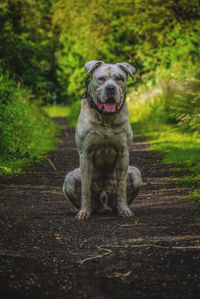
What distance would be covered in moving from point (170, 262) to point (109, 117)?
7.14 feet

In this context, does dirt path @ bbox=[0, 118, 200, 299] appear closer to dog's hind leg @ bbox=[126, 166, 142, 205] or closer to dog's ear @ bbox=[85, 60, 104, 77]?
dog's hind leg @ bbox=[126, 166, 142, 205]

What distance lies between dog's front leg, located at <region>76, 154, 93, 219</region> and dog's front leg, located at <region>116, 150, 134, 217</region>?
0.32 metres

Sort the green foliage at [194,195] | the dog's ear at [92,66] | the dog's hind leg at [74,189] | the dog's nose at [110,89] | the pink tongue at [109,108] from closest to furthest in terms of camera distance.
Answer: the dog's nose at [110,89], the pink tongue at [109,108], the dog's ear at [92,66], the dog's hind leg at [74,189], the green foliage at [194,195]

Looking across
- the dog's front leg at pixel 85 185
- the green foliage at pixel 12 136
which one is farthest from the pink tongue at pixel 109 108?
the green foliage at pixel 12 136

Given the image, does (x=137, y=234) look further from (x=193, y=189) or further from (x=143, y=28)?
(x=143, y=28)

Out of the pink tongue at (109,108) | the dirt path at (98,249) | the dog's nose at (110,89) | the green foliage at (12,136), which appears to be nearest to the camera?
the dirt path at (98,249)

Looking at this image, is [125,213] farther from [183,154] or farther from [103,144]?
[183,154]

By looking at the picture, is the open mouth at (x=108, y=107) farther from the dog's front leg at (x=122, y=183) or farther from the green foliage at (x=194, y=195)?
the green foliage at (x=194, y=195)

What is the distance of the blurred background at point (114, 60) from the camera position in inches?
378

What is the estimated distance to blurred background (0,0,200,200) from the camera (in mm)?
9602

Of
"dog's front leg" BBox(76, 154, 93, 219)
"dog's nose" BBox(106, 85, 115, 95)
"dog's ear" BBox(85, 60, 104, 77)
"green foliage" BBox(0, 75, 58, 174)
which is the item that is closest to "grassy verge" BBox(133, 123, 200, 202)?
"dog's front leg" BBox(76, 154, 93, 219)

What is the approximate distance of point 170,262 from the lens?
3.80 m

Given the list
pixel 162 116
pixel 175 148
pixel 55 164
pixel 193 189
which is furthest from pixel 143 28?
pixel 193 189

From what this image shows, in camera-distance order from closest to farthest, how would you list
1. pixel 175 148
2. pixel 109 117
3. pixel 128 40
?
1. pixel 109 117
2. pixel 175 148
3. pixel 128 40
